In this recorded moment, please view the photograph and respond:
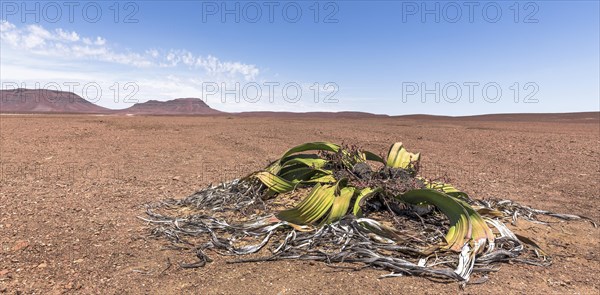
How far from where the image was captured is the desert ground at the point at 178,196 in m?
2.15

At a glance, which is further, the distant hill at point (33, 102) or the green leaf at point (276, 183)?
the distant hill at point (33, 102)

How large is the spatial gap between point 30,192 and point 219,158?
10.6 ft

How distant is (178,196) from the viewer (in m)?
4.39

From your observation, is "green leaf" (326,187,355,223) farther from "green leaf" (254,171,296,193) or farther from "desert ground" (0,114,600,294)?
"green leaf" (254,171,296,193)

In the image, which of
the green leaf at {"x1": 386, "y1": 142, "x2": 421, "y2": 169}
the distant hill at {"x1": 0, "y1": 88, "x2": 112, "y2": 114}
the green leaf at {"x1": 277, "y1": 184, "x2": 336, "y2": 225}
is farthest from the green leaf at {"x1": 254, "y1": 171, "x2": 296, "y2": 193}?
the distant hill at {"x1": 0, "y1": 88, "x2": 112, "y2": 114}

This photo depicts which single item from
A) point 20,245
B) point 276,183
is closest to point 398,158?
point 276,183

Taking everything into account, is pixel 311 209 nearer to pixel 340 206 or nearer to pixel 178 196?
pixel 340 206

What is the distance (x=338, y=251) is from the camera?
2475mm

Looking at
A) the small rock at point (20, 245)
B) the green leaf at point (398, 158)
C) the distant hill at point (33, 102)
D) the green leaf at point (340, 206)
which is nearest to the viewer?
the small rock at point (20, 245)

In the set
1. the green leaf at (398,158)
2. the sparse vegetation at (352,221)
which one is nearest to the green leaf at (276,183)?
the sparse vegetation at (352,221)

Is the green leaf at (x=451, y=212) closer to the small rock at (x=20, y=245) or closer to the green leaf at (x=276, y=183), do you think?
the green leaf at (x=276, y=183)

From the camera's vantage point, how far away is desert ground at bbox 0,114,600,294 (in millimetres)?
2150

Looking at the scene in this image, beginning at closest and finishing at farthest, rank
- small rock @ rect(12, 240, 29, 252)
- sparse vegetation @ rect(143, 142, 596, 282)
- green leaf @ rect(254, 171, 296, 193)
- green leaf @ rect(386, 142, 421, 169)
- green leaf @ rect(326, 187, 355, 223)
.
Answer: sparse vegetation @ rect(143, 142, 596, 282)
small rock @ rect(12, 240, 29, 252)
green leaf @ rect(326, 187, 355, 223)
green leaf @ rect(254, 171, 296, 193)
green leaf @ rect(386, 142, 421, 169)

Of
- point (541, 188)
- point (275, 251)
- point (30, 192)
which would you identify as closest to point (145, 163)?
point (30, 192)
